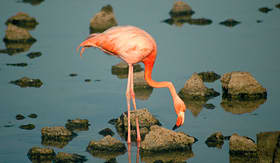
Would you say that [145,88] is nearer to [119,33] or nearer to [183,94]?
[183,94]

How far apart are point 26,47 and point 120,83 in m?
4.78

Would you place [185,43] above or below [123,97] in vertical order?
above

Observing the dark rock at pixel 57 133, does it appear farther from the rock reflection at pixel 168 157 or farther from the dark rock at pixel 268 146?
the dark rock at pixel 268 146

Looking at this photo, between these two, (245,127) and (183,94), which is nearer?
(245,127)

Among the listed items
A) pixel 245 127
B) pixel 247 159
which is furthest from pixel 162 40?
pixel 247 159

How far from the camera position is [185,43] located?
22.0m

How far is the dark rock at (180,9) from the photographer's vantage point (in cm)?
2580

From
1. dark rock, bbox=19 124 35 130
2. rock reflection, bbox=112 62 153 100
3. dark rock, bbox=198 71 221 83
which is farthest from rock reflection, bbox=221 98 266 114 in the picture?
dark rock, bbox=19 124 35 130

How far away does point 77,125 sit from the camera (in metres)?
15.7

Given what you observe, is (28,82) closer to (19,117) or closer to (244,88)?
(19,117)

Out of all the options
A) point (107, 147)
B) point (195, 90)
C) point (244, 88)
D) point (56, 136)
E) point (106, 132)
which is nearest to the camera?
point (107, 147)

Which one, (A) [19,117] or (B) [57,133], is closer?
(B) [57,133]

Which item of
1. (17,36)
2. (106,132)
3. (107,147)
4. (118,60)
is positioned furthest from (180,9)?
(107,147)

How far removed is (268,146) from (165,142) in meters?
2.02
